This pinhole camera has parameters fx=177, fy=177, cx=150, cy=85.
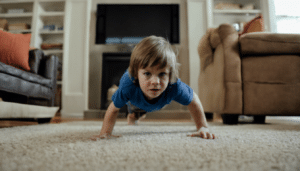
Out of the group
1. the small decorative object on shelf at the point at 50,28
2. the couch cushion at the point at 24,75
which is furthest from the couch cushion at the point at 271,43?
the small decorative object on shelf at the point at 50,28

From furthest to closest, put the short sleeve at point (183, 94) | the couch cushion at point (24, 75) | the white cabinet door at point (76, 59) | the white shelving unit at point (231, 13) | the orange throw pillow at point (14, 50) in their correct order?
the white shelving unit at point (231, 13)
the white cabinet door at point (76, 59)
the orange throw pillow at point (14, 50)
the couch cushion at point (24, 75)
the short sleeve at point (183, 94)

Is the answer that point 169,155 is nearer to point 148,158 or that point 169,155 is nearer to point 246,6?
point 148,158

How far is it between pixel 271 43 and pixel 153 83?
0.90 meters

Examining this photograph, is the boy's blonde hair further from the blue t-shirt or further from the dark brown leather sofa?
the dark brown leather sofa

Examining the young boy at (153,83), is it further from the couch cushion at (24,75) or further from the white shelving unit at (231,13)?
the white shelving unit at (231,13)

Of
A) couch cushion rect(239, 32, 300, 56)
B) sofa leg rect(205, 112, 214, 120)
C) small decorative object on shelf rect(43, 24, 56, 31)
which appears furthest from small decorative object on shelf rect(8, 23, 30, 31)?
couch cushion rect(239, 32, 300, 56)

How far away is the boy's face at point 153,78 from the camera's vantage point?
1.96 ft

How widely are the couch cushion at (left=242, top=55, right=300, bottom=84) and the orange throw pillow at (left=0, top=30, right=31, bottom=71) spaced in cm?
140

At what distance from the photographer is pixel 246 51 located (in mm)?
1102

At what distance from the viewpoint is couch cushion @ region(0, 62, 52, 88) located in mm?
878

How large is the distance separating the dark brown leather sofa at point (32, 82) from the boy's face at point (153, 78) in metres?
0.72

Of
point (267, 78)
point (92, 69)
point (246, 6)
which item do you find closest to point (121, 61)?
point (92, 69)

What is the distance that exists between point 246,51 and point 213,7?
1983mm

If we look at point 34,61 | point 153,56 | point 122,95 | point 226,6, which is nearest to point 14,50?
point 34,61
